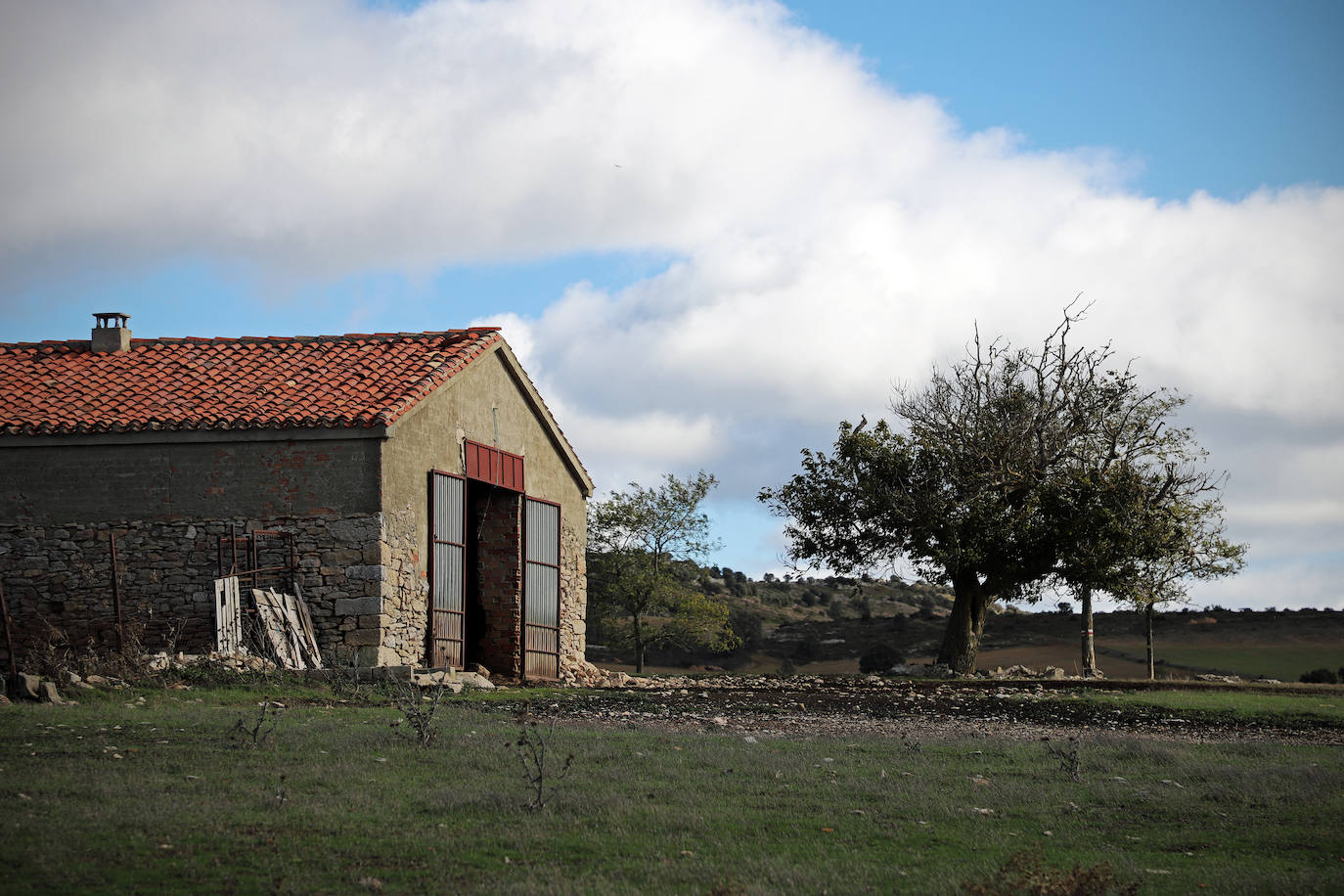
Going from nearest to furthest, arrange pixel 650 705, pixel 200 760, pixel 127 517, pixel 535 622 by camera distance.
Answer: pixel 200 760 → pixel 650 705 → pixel 127 517 → pixel 535 622

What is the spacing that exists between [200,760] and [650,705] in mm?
8535

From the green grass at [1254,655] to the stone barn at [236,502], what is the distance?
33.8 metres

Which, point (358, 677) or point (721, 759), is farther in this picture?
point (358, 677)

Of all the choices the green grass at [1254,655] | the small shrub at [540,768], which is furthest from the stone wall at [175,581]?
the green grass at [1254,655]

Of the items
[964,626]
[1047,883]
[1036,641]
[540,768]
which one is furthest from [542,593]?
[1036,641]

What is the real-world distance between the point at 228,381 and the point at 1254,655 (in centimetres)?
4192

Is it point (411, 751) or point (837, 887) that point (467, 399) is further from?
point (837, 887)

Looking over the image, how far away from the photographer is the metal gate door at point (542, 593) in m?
Answer: 25.4

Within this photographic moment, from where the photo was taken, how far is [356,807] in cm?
884

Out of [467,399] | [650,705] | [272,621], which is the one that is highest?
Result: [467,399]

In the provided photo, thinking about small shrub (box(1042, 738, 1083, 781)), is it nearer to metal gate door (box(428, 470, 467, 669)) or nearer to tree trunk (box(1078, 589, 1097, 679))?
metal gate door (box(428, 470, 467, 669))

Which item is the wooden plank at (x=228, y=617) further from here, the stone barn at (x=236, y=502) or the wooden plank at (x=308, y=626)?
the wooden plank at (x=308, y=626)

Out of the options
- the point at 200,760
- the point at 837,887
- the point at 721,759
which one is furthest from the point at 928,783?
the point at 200,760

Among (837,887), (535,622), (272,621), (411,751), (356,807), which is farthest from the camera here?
(535,622)
